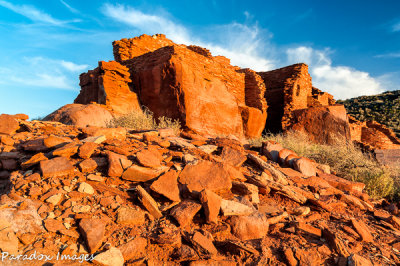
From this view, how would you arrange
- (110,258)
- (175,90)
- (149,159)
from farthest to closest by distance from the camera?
(175,90), (149,159), (110,258)

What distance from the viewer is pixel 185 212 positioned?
1.84m

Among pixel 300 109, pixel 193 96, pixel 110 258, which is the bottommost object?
pixel 110 258

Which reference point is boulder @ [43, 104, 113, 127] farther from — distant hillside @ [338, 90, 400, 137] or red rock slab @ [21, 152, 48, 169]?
distant hillside @ [338, 90, 400, 137]

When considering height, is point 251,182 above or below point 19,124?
below

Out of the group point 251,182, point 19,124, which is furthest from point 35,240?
point 19,124

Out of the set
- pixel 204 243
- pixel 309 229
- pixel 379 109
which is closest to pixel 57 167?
pixel 204 243

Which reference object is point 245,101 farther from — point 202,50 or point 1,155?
point 1,155

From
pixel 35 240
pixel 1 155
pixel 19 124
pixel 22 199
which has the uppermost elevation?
pixel 19 124

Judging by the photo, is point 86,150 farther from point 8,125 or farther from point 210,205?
point 8,125

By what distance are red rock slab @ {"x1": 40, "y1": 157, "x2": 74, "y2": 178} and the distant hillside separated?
2495cm

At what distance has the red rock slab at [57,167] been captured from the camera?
2082 mm

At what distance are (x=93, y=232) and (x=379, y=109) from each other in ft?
104

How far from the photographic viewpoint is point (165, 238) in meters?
1.60

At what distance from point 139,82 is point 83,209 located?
674cm
